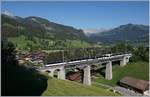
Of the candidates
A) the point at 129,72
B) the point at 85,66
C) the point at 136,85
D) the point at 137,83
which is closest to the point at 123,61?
the point at 129,72

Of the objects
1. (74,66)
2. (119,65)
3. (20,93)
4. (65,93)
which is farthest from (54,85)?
(119,65)

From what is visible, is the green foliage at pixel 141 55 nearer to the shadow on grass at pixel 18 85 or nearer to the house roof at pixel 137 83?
the house roof at pixel 137 83

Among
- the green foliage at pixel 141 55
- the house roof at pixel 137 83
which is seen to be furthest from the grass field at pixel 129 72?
the house roof at pixel 137 83

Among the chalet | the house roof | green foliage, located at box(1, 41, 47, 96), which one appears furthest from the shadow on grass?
the house roof

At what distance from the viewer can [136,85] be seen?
64.4 meters

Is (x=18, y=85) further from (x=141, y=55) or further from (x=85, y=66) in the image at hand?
(x=141, y=55)

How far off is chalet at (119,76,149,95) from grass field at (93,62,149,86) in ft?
18.7

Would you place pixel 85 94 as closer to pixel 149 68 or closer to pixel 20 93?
pixel 20 93

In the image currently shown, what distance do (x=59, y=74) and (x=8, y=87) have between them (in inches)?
1838

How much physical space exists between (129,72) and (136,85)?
19.9 m

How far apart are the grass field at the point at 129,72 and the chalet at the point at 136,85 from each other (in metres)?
5.70

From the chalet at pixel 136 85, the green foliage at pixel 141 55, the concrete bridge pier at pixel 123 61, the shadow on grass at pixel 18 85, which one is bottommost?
the chalet at pixel 136 85

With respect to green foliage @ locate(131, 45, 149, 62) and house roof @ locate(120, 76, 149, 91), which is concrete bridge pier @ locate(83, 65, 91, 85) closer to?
house roof @ locate(120, 76, 149, 91)

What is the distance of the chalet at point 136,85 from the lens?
6233 cm
